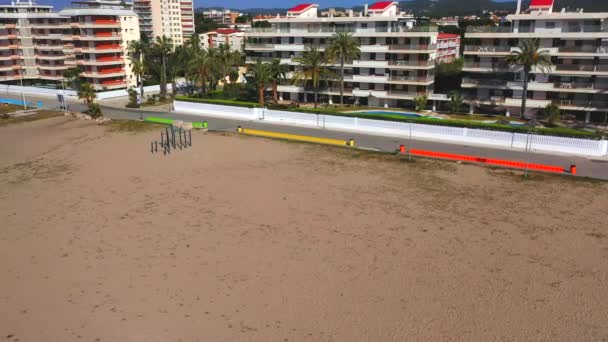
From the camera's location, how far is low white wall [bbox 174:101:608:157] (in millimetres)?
44312

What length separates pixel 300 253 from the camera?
85.1ft

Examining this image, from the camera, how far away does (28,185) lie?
37.8 m

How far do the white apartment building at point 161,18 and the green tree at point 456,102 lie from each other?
11541 centimetres

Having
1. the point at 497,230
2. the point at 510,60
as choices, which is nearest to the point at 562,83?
the point at 510,60

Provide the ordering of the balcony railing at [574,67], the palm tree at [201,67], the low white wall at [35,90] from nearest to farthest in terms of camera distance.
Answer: the balcony railing at [574,67], the palm tree at [201,67], the low white wall at [35,90]

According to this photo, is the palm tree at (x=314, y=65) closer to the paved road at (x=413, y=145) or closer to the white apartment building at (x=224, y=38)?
the paved road at (x=413, y=145)

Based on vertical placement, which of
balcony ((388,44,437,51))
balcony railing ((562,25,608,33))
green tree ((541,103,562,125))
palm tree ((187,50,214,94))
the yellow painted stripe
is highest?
balcony railing ((562,25,608,33))

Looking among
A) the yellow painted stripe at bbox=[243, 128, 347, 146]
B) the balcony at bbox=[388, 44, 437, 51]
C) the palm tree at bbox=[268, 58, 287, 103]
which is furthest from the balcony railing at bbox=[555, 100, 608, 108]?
→ the palm tree at bbox=[268, 58, 287, 103]

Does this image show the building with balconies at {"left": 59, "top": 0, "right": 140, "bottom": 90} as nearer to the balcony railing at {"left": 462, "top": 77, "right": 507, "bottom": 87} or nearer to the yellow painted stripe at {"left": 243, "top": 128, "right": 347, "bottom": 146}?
the yellow painted stripe at {"left": 243, "top": 128, "right": 347, "bottom": 146}

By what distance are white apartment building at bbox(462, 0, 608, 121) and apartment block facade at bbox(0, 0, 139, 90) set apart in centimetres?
6211

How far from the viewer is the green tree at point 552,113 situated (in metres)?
54.2

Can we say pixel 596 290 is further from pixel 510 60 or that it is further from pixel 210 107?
pixel 210 107

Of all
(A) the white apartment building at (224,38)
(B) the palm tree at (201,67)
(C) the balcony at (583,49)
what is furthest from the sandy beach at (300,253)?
(A) the white apartment building at (224,38)

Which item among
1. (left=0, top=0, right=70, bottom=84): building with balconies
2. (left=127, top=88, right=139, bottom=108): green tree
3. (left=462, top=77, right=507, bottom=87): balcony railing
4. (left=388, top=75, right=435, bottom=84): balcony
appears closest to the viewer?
(left=462, top=77, right=507, bottom=87): balcony railing
